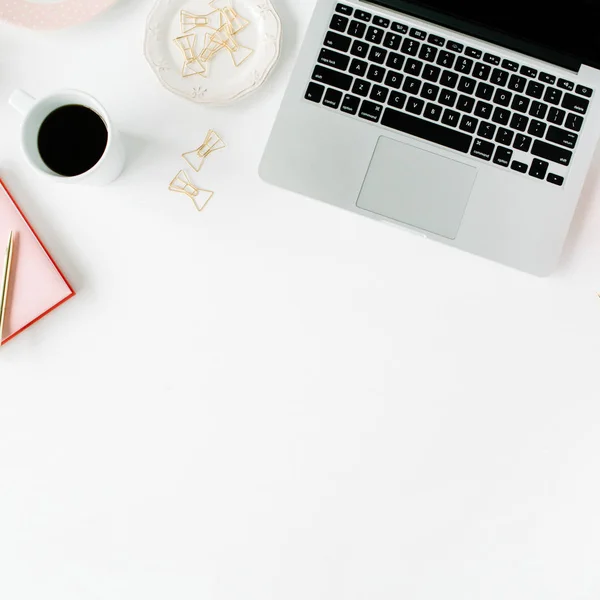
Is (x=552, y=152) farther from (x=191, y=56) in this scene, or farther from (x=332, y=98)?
(x=191, y=56)

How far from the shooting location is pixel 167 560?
2.30ft

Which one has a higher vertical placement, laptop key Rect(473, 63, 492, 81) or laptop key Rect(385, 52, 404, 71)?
laptop key Rect(473, 63, 492, 81)

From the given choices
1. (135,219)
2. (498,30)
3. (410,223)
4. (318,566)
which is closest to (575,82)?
(498,30)

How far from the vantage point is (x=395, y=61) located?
25.6 inches

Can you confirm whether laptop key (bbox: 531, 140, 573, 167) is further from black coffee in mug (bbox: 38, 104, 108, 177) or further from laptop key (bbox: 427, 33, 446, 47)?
black coffee in mug (bbox: 38, 104, 108, 177)

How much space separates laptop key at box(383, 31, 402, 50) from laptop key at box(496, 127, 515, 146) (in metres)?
0.14

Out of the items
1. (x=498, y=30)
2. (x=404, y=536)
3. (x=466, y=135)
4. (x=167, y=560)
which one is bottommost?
(x=167, y=560)

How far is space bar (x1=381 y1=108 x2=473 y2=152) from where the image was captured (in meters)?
0.65

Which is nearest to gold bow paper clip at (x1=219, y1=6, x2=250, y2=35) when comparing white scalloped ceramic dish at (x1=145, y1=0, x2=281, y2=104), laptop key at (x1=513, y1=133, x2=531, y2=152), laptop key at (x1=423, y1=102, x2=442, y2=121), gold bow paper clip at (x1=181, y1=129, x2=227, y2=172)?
white scalloped ceramic dish at (x1=145, y1=0, x2=281, y2=104)

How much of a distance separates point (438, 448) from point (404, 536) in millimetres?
108

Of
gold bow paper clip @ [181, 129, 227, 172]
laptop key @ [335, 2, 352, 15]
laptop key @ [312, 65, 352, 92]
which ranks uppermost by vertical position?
laptop key @ [335, 2, 352, 15]

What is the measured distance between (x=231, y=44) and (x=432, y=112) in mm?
230

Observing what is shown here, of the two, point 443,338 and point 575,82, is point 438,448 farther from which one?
point 575,82

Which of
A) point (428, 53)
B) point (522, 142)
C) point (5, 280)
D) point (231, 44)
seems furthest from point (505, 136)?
point (5, 280)
